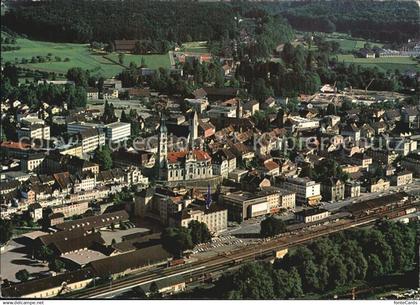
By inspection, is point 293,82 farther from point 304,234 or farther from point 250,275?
point 250,275

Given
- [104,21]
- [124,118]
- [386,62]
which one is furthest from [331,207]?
[386,62]

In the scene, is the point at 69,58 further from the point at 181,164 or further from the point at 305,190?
the point at 305,190

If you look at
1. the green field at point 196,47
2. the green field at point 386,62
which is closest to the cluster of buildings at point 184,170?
the green field at point 196,47

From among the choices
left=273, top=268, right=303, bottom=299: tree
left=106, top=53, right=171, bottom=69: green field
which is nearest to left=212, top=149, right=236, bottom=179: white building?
left=273, top=268, right=303, bottom=299: tree

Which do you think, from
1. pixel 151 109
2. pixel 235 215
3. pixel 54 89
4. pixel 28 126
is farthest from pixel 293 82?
pixel 235 215

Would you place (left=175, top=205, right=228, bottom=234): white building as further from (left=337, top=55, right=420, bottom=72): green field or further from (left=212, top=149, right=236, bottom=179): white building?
(left=337, top=55, right=420, bottom=72): green field
